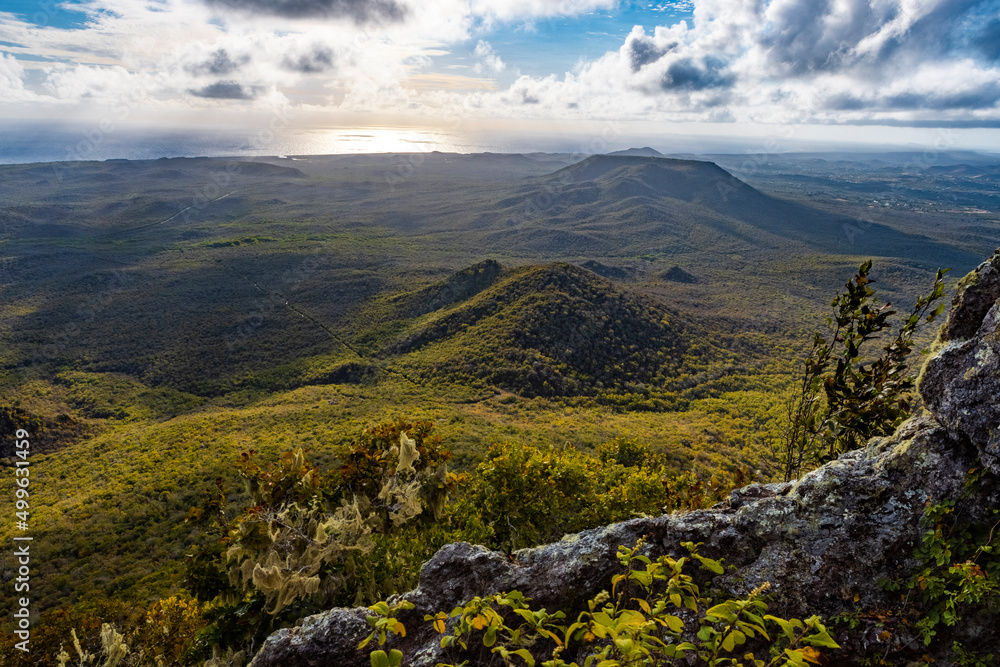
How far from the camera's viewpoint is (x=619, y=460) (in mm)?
23172

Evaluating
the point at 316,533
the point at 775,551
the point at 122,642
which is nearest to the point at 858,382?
the point at 775,551

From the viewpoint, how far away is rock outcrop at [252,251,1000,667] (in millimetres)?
4359

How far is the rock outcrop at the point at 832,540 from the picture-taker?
4359 millimetres

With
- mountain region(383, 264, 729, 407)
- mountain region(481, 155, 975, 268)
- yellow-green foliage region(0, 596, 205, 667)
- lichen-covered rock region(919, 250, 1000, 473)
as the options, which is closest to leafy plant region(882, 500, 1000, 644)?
lichen-covered rock region(919, 250, 1000, 473)

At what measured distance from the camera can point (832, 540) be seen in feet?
15.9

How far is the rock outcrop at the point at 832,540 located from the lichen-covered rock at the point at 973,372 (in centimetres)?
1

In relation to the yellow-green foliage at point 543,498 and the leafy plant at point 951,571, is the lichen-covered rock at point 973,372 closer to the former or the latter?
the leafy plant at point 951,571

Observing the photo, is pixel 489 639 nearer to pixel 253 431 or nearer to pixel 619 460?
pixel 619 460

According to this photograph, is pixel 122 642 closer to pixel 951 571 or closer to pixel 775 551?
pixel 775 551

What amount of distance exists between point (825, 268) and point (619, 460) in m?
140

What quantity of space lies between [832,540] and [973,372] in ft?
6.77

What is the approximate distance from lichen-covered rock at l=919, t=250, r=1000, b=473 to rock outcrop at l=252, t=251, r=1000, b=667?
0.01 metres

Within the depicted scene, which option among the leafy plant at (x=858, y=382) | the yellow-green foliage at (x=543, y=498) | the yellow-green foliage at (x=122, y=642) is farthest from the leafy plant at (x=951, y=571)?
the yellow-green foliage at (x=122, y=642)

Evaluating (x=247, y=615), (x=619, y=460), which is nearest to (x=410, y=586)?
(x=247, y=615)
